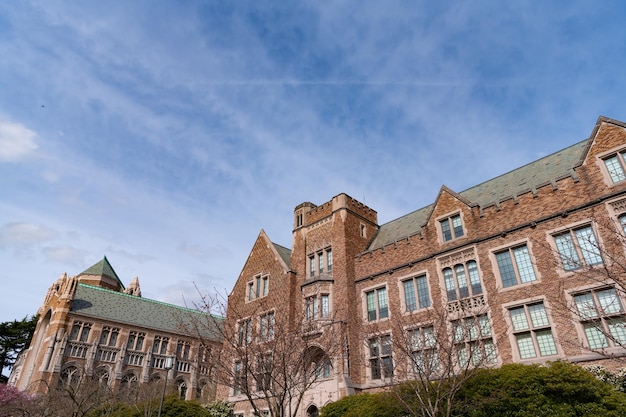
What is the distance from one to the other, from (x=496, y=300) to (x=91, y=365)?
53.4 meters

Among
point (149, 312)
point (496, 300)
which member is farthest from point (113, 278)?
point (496, 300)

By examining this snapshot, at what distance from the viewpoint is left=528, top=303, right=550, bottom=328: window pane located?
58.1 ft

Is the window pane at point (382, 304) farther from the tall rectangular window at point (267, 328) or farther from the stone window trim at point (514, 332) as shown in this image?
the stone window trim at point (514, 332)

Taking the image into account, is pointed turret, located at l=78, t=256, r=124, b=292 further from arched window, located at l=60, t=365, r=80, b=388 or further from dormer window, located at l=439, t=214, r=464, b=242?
dormer window, located at l=439, t=214, r=464, b=242

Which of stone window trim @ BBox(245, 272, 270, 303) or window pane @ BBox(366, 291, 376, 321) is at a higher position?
stone window trim @ BBox(245, 272, 270, 303)

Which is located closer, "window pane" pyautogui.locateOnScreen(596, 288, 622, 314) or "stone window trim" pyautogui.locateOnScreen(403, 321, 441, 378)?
"window pane" pyautogui.locateOnScreen(596, 288, 622, 314)

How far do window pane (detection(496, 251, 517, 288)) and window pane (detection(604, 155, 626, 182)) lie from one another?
5.53m

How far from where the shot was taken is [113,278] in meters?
83.1

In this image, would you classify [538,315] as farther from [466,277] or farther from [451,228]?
[451,228]

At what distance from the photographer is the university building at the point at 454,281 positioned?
1648 centimetres

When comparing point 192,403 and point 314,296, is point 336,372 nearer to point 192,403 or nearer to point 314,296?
point 314,296

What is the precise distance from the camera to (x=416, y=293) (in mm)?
22703

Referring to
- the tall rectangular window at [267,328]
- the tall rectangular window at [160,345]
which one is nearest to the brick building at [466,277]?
the tall rectangular window at [267,328]

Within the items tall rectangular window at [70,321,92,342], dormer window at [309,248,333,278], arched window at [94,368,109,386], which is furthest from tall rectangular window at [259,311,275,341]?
tall rectangular window at [70,321,92,342]
